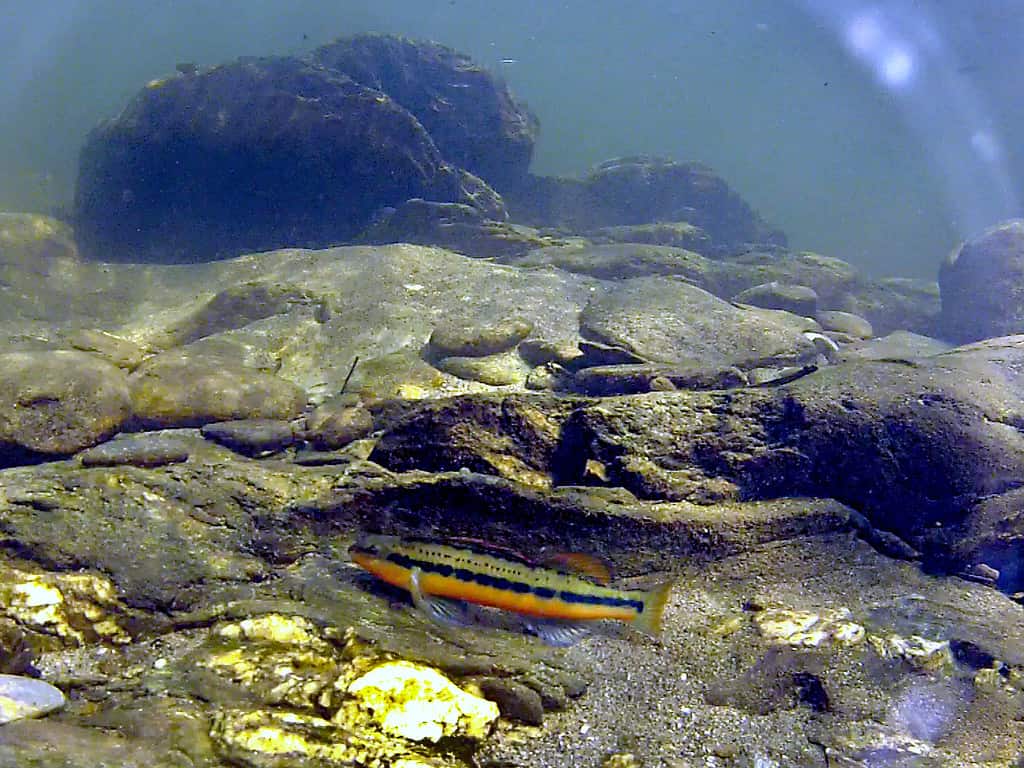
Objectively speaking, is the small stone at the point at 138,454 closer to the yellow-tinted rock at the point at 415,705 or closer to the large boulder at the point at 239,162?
the yellow-tinted rock at the point at 415,705

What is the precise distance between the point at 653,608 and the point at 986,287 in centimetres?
1320

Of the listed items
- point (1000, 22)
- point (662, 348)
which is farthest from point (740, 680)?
point (1000, 22)

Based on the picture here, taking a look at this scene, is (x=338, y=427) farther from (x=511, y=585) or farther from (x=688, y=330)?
(x=688, y=330)

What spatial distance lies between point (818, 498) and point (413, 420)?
2816mm

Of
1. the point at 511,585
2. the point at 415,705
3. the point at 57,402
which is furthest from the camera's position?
the point at 57,402

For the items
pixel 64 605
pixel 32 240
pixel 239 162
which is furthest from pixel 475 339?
pixel 32 240

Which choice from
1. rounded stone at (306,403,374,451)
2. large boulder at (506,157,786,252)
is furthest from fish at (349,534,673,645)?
large boulder at (506,157,786,252)

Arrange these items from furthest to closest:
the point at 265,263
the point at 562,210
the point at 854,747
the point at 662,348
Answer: the point at 562,210 < the point at 265,263 < the point at 662,348 < the point at 854,747

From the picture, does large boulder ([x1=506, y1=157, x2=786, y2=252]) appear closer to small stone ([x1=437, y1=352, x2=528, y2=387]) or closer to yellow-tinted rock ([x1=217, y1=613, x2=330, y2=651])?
small stone ([x1=437, y1=352, x2=528, y2=387])

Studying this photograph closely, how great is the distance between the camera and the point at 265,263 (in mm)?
11031

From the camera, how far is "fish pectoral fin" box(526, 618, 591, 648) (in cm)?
318

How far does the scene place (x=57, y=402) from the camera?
15.9ft

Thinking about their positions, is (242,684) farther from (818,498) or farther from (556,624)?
(818,498)

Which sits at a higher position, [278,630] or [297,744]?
[297,744]
